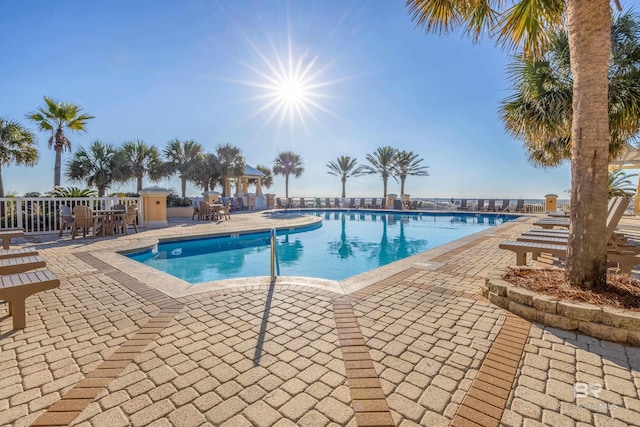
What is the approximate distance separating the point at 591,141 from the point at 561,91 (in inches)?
189

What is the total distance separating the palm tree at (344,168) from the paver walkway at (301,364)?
26972 mm

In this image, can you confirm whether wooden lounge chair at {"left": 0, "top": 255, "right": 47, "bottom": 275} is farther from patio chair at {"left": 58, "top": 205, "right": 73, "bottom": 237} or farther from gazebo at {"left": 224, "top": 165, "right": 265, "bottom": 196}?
gazebo at {"left": 224, "top": 165, "right": 265, "bottom": 196}

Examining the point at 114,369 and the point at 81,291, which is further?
the point at 81,291

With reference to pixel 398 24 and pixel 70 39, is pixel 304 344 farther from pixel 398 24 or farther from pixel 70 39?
pixel 70 39

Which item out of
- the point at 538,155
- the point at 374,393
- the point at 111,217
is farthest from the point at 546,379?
the point at 538,155

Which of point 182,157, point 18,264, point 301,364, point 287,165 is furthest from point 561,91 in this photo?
point 287,165

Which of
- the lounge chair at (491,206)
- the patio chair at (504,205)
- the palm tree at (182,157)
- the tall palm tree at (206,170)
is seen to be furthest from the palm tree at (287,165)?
the patio chair at (504,205)

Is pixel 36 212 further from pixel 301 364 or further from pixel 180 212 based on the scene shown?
pixel 301 364

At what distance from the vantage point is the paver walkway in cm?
154

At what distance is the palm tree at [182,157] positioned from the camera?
22.6m

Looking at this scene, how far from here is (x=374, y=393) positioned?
5.57ft

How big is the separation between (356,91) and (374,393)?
14.6 meters

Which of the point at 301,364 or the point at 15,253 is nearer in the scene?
the point at 301,364

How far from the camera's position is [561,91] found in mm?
6309
